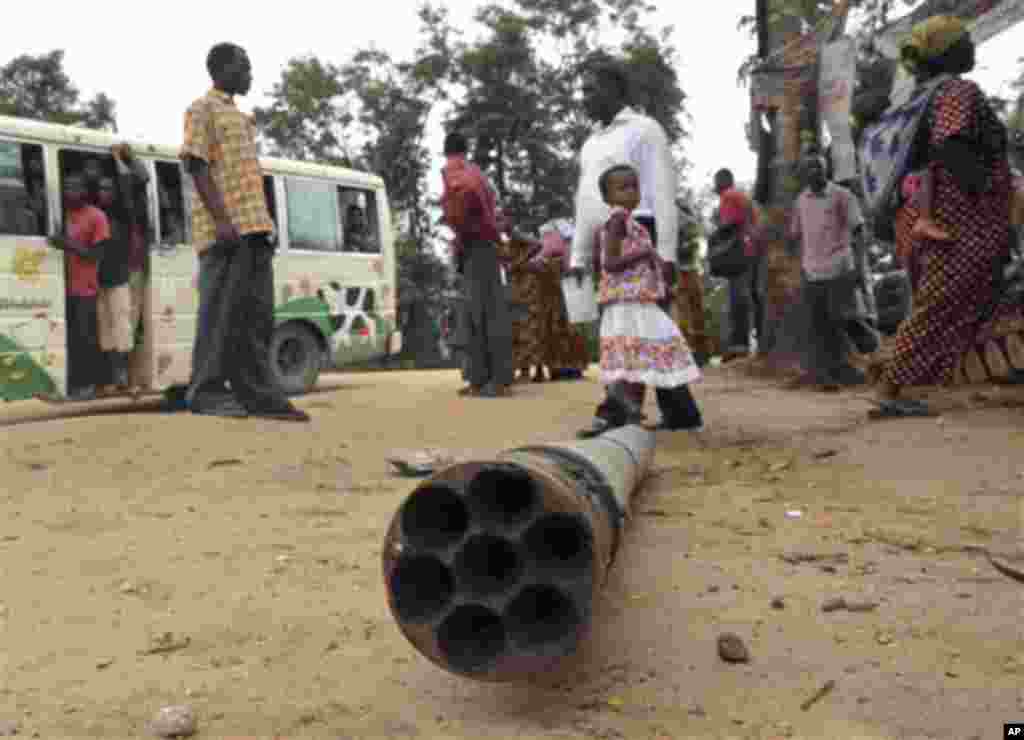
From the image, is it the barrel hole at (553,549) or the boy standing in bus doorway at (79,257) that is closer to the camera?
the barrel hole at (553,549)

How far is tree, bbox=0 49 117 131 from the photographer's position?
22.2 meters

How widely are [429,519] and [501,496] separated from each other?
0.13m

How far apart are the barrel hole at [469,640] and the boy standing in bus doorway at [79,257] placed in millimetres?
6359

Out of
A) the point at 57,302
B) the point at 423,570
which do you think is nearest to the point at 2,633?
the point at 423,570

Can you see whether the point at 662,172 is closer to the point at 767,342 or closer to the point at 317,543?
the point at 317,543

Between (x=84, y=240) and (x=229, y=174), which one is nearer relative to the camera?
(x=229, y=174)

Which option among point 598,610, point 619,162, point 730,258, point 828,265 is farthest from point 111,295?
point 598,610

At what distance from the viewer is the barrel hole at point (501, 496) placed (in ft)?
5.01

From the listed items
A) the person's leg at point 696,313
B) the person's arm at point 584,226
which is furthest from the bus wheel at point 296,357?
the person's arm at point 584,226

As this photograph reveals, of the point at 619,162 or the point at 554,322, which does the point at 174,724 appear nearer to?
the point at 619,162

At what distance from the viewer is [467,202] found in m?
7.19

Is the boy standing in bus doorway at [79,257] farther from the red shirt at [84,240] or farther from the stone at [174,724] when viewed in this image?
the stone at [174,724]

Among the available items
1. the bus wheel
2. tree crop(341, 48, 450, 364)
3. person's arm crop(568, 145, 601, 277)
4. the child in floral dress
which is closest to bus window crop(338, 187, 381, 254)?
the bus wheel

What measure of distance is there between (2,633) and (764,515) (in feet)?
6.90
